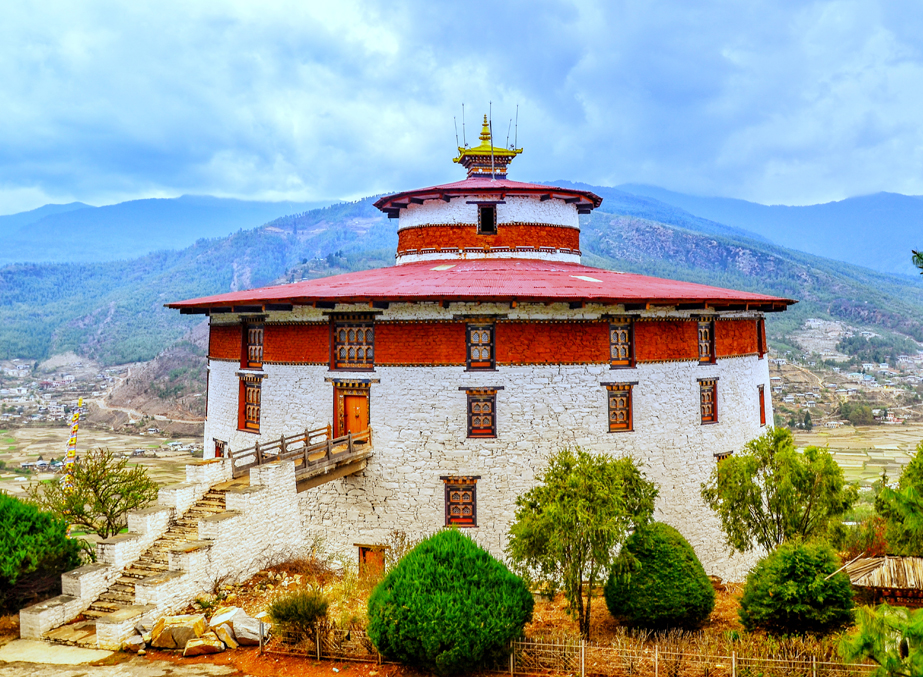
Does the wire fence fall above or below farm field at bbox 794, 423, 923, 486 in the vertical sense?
below

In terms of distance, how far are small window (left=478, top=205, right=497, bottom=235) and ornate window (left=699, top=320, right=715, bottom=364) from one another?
8.08 meters

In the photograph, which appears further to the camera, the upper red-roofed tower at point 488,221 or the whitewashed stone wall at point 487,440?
the upper red-roofed tower at point 488,221

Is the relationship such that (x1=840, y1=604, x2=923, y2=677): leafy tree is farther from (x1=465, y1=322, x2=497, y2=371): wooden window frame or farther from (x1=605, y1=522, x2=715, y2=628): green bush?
(x1=465, y1=322, x2=497, y2=371): wooden window frame

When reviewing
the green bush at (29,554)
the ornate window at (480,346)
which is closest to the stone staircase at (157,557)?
the green bush at (29,554)

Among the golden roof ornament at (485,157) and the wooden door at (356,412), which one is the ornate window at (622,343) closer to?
the wooden door at (356,412)

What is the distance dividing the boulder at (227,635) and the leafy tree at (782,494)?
435 inches

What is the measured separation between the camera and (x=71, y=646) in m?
14.1

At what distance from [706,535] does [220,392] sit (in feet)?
52.6

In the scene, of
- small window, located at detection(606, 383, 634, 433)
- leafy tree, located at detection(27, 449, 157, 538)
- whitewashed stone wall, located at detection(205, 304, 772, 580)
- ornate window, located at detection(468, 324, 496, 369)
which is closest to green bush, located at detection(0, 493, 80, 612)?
leafy tree, located at detection(27, 449, 157, 538)

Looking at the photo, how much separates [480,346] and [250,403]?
7993 millimetres

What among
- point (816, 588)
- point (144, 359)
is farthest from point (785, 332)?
point (816, 588)

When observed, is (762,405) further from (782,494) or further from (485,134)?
(485,134)

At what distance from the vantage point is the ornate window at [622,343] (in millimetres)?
20484

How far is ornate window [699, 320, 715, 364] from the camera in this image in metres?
22.2
